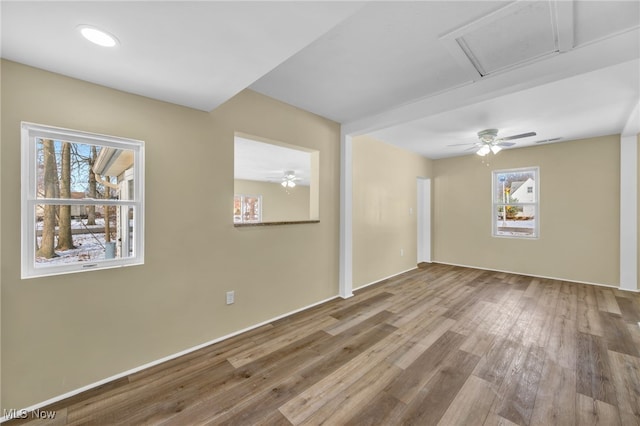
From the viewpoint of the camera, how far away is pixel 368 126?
3414 millimetres

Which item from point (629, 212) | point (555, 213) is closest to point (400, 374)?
point (555, 213)

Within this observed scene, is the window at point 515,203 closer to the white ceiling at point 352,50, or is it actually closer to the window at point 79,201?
the white ceiling at point 352,50

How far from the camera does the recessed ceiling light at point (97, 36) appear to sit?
4.36 ft

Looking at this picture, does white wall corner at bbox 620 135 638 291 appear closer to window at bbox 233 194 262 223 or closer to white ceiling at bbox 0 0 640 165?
white ceiling at bbox 0 0 640 165

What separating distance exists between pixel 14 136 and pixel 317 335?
9.43 feet

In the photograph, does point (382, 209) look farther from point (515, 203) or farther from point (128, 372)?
point (128, 372)

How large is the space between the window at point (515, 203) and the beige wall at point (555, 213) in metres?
0.12

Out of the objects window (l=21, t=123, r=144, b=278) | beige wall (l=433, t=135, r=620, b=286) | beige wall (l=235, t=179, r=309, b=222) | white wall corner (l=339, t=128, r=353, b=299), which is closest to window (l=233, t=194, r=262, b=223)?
beige wall (l=235, t=179, r=309, b=222)

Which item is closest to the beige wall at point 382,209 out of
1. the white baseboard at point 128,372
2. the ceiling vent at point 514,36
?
the white baseboard at point 128,372

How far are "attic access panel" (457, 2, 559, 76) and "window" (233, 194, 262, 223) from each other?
7455 mm

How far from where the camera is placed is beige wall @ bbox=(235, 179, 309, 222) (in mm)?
8466

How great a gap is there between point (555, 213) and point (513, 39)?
433 centimetres

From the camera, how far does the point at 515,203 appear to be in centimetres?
512

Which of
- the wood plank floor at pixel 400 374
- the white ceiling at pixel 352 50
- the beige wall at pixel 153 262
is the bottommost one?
the wood plank floor at pixel 400 374
